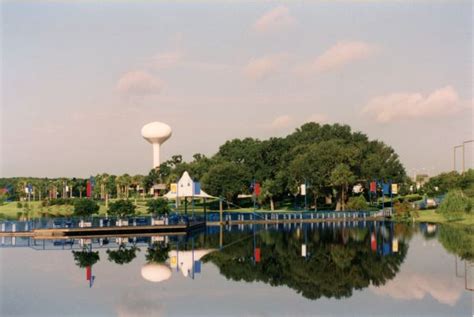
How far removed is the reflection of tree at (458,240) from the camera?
165ft

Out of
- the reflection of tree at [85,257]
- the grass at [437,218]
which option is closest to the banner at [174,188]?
the reflection of tree at [85,257]

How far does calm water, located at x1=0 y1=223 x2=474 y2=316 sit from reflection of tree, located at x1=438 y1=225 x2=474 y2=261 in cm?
24

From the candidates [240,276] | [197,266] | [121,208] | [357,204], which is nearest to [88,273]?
[197,266]

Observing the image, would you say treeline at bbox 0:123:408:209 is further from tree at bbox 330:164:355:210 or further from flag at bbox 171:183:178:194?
flag at bbox 171:183:178:194

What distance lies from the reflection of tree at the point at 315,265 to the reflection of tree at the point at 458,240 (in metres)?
4.15

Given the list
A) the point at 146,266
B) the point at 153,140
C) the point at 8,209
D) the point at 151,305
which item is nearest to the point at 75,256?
the point at 146,266

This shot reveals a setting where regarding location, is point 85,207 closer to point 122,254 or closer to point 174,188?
point 174,188

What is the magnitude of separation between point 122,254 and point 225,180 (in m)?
61.8

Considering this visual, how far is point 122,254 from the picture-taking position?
52469 mm

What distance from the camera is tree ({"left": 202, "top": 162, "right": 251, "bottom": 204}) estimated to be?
11356cm

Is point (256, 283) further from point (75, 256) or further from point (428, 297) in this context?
point (75, 256)

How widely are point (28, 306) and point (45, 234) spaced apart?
112 ft

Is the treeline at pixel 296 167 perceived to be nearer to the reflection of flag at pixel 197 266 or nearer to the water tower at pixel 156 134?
the water tower at pixel 156 134

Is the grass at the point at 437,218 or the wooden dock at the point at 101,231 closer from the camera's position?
the wooden dock at the point at 101,231
